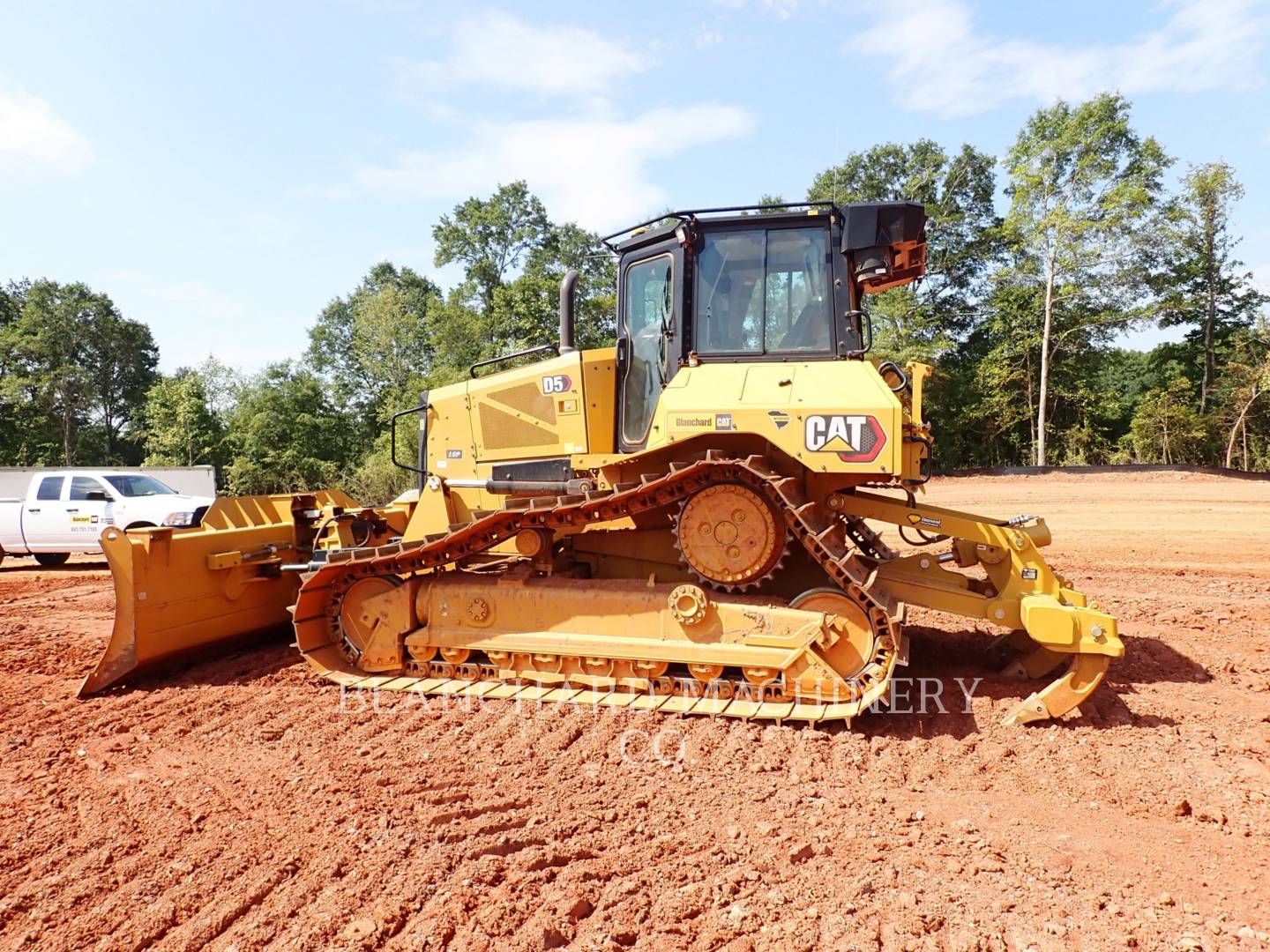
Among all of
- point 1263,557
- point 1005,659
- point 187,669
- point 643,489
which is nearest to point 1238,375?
point 1263,557

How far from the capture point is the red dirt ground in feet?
→ 9.39

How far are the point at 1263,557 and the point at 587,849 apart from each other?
38.4ft

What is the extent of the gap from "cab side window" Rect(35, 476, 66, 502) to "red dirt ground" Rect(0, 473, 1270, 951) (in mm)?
9130

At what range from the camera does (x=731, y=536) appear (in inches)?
188

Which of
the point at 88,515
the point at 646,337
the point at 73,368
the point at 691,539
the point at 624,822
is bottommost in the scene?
the point at 624,822

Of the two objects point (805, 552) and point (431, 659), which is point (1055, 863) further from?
point (431, 659)

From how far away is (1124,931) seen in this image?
9.18 ft

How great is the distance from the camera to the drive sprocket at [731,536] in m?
4.71

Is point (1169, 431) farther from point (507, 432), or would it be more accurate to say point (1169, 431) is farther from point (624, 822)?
point (624, 822)

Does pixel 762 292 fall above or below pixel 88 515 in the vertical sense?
above

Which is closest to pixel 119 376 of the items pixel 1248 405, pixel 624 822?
pixel 624 822

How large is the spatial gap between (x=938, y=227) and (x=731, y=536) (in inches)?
1311

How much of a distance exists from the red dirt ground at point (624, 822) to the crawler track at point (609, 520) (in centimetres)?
15

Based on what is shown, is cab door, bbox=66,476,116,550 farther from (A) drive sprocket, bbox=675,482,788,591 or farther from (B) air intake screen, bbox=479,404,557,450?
(A) drive sprocket, bbox=675,482,788,591
